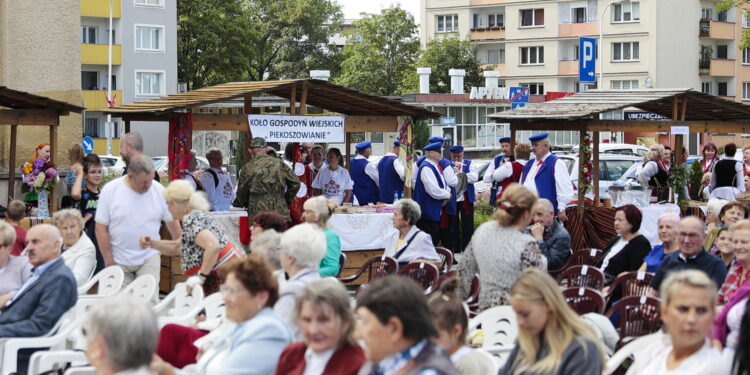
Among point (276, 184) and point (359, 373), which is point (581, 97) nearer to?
point (276, 184)

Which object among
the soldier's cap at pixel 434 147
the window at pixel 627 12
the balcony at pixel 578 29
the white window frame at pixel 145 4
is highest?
the window at pixel 627 12

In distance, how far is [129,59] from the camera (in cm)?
Answer: 5981

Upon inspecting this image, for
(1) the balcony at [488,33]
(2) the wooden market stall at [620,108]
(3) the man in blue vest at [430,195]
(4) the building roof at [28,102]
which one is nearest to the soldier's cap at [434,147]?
(3) the man in blue vest at [430,195]

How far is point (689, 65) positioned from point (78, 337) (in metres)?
66.0

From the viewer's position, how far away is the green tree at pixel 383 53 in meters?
68.4

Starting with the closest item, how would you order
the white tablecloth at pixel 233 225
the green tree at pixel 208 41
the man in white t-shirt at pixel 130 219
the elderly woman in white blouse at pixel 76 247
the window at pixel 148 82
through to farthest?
1. the elderly woman in white blouse at pixel 76 247
2. the man in white t-shirt at pixel 130 219
3. the white tablecloth at pixel 233 225
4. the window at pixel 148 82
5. the green tree at pixel 208 41

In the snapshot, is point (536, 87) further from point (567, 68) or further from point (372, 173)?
point (372, 173)

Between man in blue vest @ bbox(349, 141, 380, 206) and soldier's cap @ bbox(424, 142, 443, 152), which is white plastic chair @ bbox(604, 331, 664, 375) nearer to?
soldier's cap @ bbox(424, 142, 443, 152)

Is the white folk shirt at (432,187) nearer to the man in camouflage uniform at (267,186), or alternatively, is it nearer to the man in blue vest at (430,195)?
the man in blue vest at (430,195)

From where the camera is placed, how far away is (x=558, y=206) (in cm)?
1438

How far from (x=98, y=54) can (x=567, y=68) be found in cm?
2885

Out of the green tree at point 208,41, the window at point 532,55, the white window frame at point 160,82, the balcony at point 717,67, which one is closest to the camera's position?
the white window frame at point 160,82

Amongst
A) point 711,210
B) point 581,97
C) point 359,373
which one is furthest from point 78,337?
point 581,97

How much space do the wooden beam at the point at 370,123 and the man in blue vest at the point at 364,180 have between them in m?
1.94
